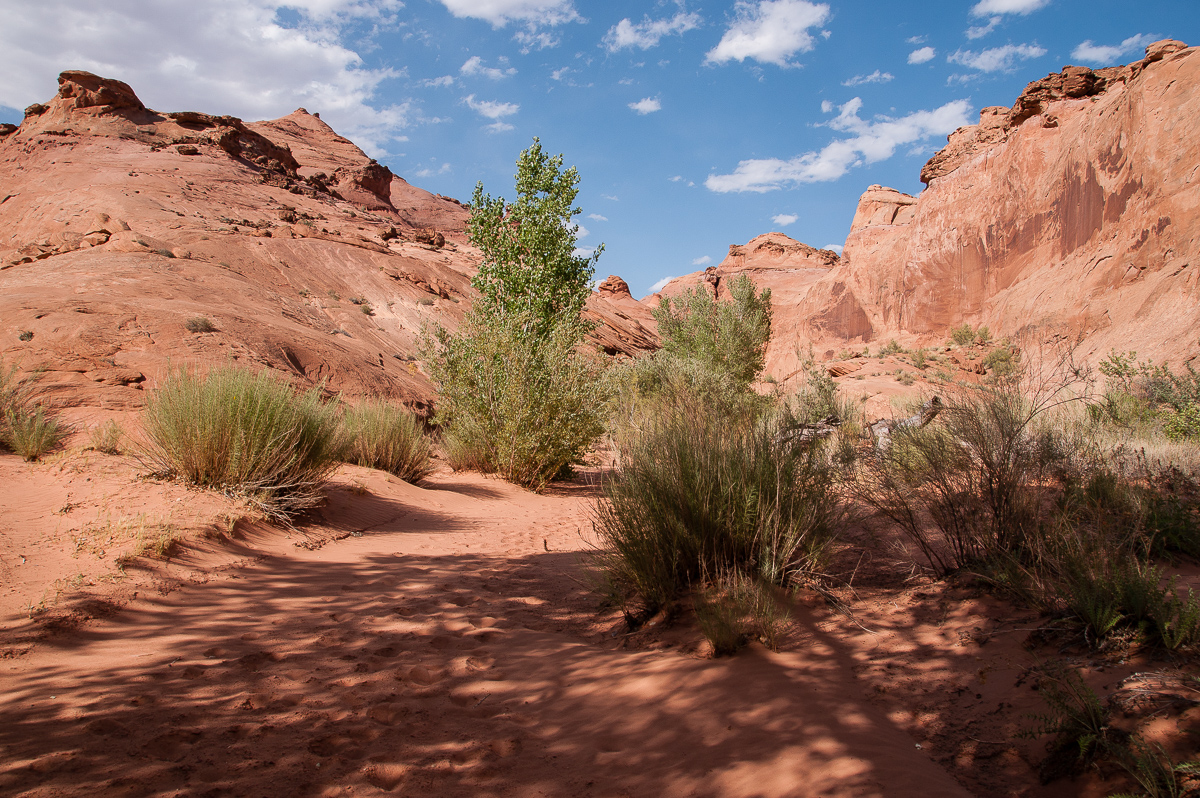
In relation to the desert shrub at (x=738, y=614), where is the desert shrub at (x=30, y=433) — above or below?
above

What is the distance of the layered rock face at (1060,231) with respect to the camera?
609 inches

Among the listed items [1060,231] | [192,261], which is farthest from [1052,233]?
[192,261]

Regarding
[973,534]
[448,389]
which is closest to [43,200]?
[448,389]

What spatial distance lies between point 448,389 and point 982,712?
438 inches

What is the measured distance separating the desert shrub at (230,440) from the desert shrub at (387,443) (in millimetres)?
3055

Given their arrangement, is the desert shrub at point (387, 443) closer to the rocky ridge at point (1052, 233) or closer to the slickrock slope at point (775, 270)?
the rocky ridge at point (1052, 233)

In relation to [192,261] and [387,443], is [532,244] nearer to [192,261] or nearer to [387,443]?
[387,443]

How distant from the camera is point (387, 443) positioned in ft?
34.7

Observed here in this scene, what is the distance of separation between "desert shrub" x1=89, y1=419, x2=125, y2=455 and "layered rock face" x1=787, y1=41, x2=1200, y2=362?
48.7 feet

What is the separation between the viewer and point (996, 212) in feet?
81.7

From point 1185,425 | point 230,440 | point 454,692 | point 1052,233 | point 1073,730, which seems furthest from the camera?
point 1052,233

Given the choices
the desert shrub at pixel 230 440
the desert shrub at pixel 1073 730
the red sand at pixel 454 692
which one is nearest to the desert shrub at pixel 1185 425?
the red sand at pixel 454 692

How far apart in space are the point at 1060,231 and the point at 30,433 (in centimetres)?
2828

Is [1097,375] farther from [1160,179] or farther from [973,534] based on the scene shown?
[973,534]
